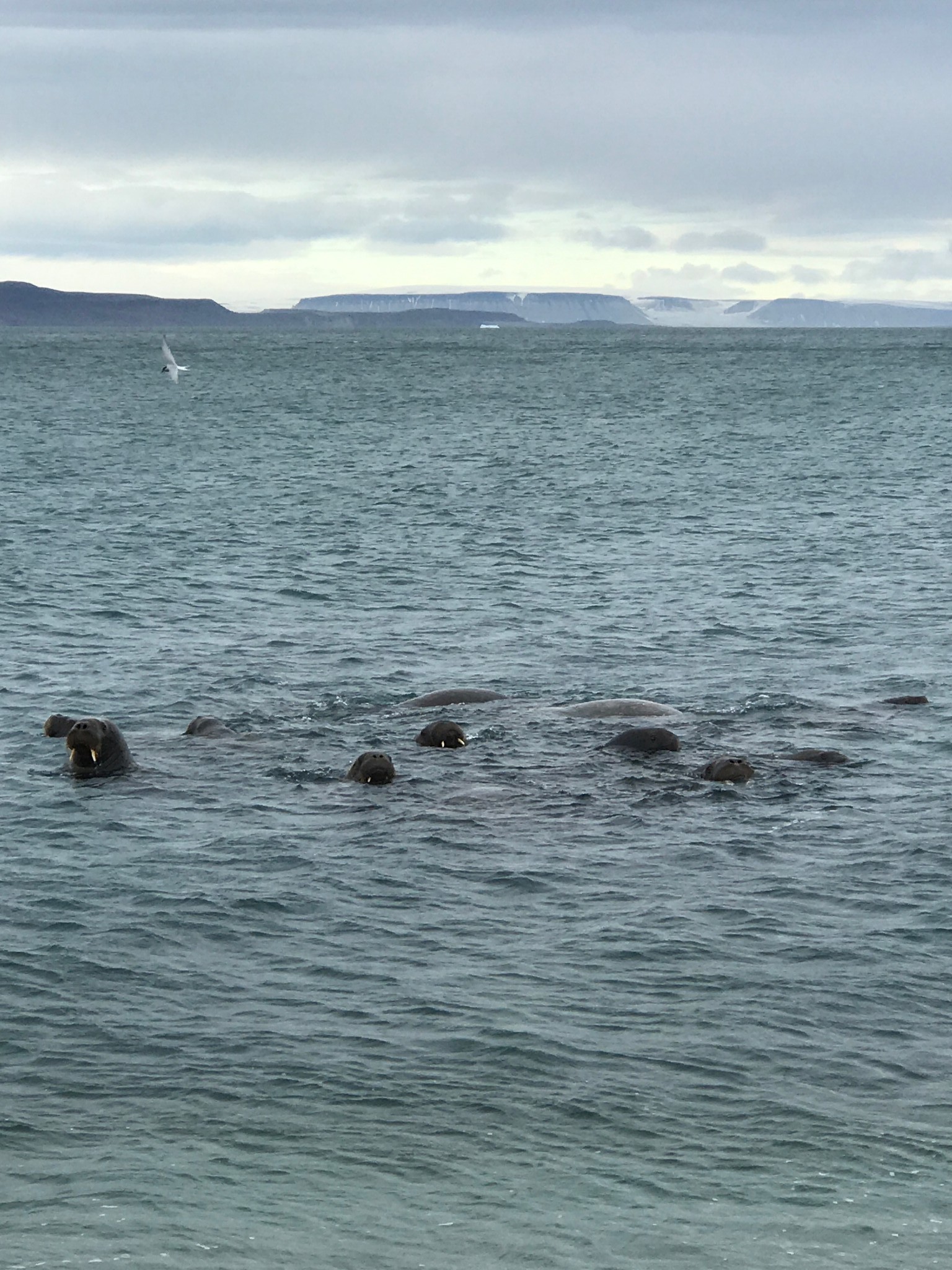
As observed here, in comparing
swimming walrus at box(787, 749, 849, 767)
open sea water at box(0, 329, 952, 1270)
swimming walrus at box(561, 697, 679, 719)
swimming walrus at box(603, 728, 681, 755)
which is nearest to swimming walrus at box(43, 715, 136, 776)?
open sea water at box(0, 329, 952, 1270)

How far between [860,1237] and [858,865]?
27.5 feet

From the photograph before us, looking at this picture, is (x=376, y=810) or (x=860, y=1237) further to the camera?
(x=376, y=810)

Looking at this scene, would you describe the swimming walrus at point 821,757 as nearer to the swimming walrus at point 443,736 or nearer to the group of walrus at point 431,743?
the group of walrus at point 431,743

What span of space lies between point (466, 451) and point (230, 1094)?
239 feet

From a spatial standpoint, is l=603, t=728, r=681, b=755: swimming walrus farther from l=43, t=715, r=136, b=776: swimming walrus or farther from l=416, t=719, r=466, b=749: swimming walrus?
l=43, t=715, r=136, b=776: swimming walrus

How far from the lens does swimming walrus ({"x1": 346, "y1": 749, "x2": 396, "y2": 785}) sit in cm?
2359

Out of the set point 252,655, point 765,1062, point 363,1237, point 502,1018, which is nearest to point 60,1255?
point 363,1237

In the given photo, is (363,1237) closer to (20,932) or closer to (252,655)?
(20,932)

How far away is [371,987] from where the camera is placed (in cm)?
1677

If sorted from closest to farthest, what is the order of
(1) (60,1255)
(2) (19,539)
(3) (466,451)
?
(1) (60,1255)
(2) (19,539)
(3) (466,451)

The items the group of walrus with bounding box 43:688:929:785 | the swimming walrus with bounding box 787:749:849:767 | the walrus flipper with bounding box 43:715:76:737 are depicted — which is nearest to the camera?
the group of walrus with bounding box 43:688:929:785

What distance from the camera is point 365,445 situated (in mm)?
90875

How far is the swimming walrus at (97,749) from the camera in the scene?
24.2 meters

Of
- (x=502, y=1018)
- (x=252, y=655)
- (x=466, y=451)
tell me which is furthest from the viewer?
(x=466, y=451)
